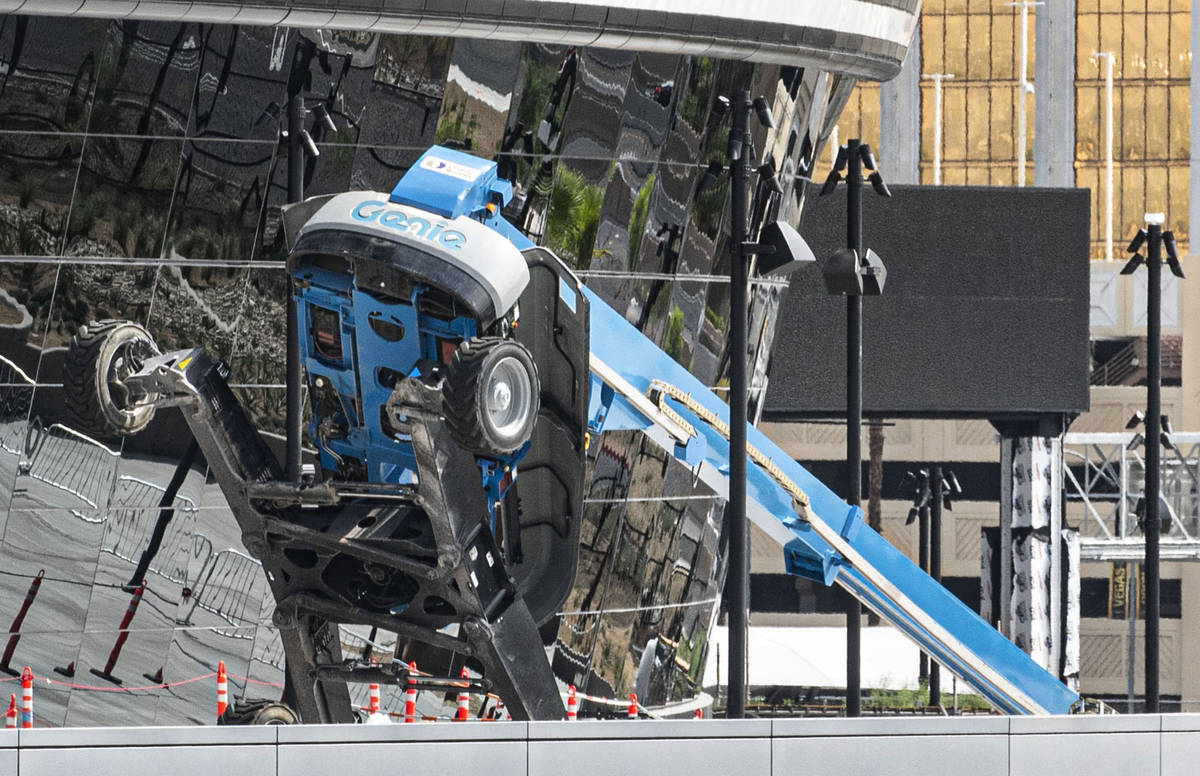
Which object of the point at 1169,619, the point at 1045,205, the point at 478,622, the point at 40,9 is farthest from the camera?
the point at 1169,619

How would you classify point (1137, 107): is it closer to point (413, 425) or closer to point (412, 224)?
point (412, 224)

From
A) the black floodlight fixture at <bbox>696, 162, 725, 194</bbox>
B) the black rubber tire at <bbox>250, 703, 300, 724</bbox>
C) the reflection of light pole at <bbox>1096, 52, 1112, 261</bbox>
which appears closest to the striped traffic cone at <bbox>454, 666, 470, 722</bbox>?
the black floodlight fixture at <bbox>696, 162, 725, 194</bbox>

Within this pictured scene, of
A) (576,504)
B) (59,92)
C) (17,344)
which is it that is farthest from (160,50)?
(576,504)

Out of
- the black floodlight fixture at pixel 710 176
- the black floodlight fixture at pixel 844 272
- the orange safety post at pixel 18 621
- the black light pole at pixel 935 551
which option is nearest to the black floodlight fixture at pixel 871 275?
the black floodlight fixture at pixel 844 272

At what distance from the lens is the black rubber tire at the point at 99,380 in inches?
395

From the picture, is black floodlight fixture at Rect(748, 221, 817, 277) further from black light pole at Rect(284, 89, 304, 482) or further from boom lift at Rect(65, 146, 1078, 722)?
boom lift at Rect(65, 146, 1078, 722)

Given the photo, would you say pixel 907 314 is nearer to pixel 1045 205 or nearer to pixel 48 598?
pixel 1045 205

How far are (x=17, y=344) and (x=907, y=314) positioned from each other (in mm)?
15505

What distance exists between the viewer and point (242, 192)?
17.5 metres

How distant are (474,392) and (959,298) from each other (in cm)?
2080

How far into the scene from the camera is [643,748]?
10.1 m

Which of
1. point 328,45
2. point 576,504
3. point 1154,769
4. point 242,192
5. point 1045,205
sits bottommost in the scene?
point 1154,769


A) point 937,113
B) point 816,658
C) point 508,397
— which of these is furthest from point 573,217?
point 937,113

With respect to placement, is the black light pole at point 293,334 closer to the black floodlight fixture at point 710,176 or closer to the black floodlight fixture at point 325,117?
the black floodlight fixture at point 325,117
